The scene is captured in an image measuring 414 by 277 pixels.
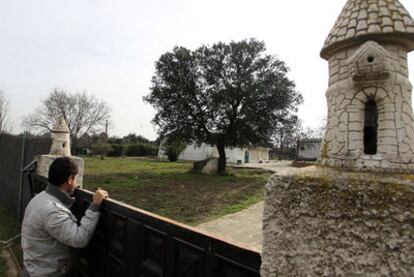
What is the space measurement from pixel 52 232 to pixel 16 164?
779 cm

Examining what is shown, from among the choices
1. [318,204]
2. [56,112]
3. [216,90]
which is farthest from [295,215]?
[56,112]

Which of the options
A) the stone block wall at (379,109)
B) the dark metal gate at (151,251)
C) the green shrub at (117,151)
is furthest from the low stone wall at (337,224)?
the green shrub at (117,151)

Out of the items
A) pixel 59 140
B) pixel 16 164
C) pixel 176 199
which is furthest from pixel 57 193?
pixel 176 199

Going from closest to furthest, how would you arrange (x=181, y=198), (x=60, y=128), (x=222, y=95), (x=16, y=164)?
(x=60, y=128) < (x=16, y=164) < (x=181, y=198) < (x=222, y=95)

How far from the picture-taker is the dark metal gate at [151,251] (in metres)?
1.90

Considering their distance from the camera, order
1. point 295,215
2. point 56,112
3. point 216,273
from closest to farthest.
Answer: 1. point 295,215
2. point 216,273
3. point 56,112

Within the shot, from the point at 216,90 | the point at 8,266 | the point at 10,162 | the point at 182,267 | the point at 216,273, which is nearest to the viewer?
the point at 216,273

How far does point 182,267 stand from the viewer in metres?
2.29

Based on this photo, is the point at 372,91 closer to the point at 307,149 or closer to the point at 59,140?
the point at 59,140

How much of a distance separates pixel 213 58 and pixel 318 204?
27.6 metres

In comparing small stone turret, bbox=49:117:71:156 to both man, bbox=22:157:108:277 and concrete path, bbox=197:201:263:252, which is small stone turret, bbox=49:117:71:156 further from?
man, bbox=22:157:108:277

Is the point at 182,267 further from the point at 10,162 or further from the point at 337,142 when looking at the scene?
the point at 10,162

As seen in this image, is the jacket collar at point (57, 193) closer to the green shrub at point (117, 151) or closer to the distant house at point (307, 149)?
the distant house at point (307, 149)

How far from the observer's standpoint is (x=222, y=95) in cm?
2670
